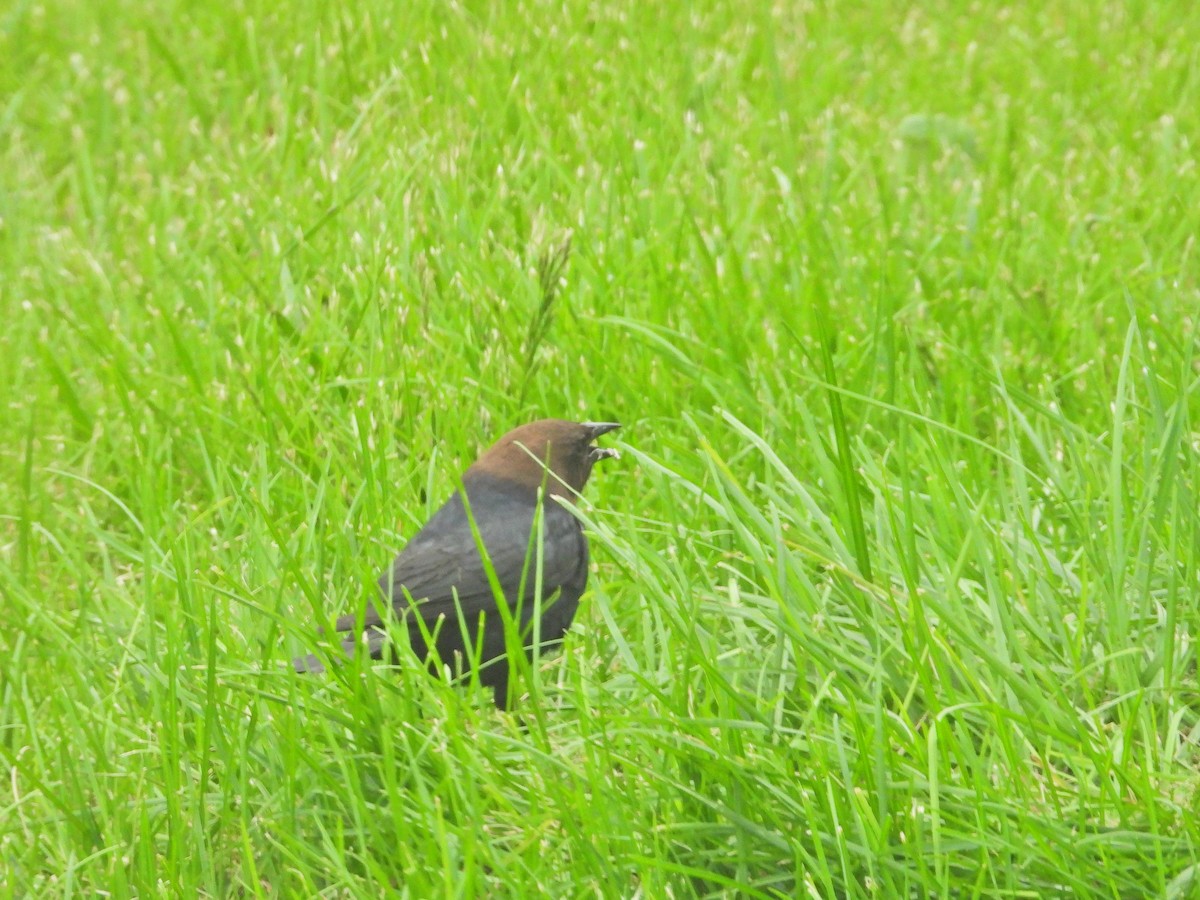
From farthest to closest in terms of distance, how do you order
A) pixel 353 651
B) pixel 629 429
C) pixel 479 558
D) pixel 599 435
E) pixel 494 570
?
pixel 629 429
pixel 599 435
pixel 479 558
pixel 494 570
pixel 353 651

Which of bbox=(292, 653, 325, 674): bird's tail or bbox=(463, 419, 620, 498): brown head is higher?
bbox=(463, 419, 620, 498): brown head

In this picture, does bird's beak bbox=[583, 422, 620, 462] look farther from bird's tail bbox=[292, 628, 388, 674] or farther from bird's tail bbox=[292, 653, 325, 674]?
bird's tail bbox=[292, 653, 325, 674]

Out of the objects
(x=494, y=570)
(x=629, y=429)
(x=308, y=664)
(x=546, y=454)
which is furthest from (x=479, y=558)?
(x=629, y=429)

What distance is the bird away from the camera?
357 centimetres

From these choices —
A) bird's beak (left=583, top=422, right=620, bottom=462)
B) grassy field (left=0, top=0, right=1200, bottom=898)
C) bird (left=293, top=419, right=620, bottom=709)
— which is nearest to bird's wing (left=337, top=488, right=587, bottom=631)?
bird (left=293, top=419, right=620, bottom=709)

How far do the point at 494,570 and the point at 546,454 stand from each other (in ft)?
1.41

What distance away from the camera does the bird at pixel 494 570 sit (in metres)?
3.57

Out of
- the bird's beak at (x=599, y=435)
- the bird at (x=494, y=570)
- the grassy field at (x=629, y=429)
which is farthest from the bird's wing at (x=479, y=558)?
the bird's beak at (x=599, y=435)

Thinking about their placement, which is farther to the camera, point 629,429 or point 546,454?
point 629,429

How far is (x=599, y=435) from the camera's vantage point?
406 centimetres

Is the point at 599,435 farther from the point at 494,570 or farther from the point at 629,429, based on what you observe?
the point at 494,570

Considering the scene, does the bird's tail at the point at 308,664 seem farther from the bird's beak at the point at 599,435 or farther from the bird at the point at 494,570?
the bird's beak at the point at 599,435

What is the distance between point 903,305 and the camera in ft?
16.5

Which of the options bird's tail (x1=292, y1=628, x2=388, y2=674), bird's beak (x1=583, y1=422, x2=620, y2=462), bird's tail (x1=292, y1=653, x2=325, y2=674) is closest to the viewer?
bird's tail (x1=292, y1=628, x2=388, y2=674)
